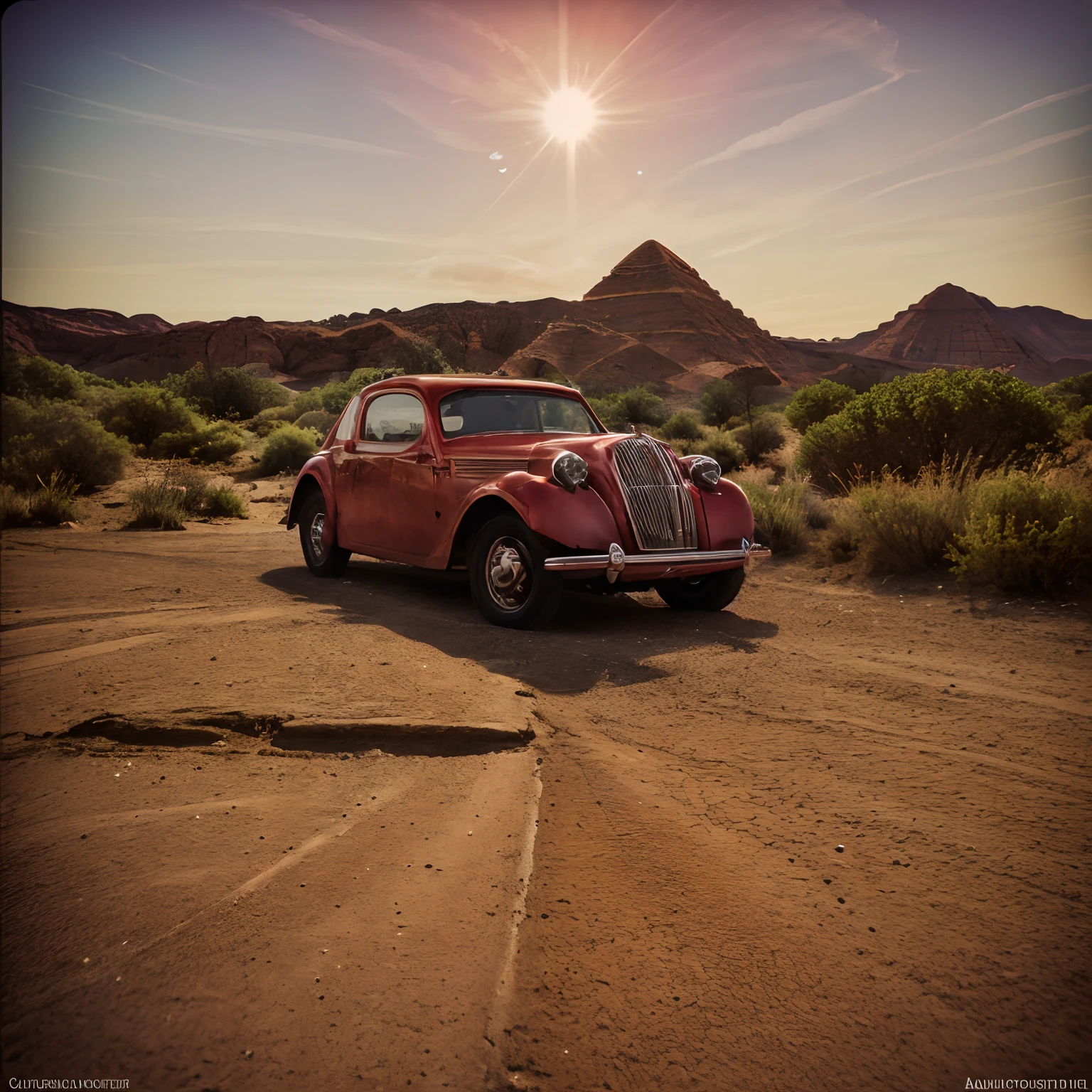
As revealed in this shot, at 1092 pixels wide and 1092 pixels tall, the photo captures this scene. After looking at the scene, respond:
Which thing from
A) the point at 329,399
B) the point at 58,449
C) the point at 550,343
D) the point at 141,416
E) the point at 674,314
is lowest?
the point at 58,449

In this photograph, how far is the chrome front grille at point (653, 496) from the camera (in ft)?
21.2

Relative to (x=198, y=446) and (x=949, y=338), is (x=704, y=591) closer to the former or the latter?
(x=198, y=446)

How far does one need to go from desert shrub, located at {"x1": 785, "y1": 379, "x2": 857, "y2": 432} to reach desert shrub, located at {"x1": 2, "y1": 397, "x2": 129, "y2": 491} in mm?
16381

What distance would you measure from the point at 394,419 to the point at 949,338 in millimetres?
180784

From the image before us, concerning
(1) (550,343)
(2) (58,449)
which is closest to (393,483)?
(2) (58,449)

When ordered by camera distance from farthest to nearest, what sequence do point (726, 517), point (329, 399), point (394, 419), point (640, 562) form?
point (329, 399), point (394, 419), point (726, 517), point (640, 562)

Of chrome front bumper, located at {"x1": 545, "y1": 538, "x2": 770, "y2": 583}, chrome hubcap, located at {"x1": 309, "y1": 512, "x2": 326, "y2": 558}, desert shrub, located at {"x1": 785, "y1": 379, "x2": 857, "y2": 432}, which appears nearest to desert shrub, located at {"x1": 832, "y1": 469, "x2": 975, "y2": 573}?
chrome front bumper, located at {"x1": 545, "y1": 538, "x2": 770, "y2": 583}

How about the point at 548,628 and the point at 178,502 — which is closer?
the point at 548,628

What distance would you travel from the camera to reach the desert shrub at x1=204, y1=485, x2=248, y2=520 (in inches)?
542

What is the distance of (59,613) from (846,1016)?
5.90 metres

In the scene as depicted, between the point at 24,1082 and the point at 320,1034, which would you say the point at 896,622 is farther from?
the point at 24,1082

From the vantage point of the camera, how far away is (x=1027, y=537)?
24.1 feet

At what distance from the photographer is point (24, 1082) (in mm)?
1673

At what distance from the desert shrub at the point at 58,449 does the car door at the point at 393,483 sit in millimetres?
8296
